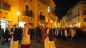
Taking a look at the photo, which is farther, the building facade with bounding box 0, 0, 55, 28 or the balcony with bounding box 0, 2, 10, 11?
the building facade with bounding box 0, 0, 55, 28

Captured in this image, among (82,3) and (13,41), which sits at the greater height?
(82,3)

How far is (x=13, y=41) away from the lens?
52.9 ft

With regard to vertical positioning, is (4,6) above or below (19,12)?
above

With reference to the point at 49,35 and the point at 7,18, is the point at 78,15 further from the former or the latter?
the point at 49,35

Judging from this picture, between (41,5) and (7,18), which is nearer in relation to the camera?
(7,18)

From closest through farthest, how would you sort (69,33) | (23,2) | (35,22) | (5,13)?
(69,33)
(5,13)
(23,2)
(35,22)

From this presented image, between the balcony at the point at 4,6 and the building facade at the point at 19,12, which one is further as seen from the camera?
the building facade at the point at 19,12

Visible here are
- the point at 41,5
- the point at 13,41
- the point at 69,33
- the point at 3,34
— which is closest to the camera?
the point at 13,41

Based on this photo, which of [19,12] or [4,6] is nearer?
[4,6]

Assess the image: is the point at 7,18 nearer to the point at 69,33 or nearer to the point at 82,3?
the point at 69,33

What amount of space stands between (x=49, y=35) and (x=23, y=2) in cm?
2858

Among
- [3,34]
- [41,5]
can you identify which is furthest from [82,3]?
[3,34]

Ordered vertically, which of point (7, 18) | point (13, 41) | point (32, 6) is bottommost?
point (13, 41)

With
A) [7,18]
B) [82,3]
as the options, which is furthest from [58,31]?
[82,3]
